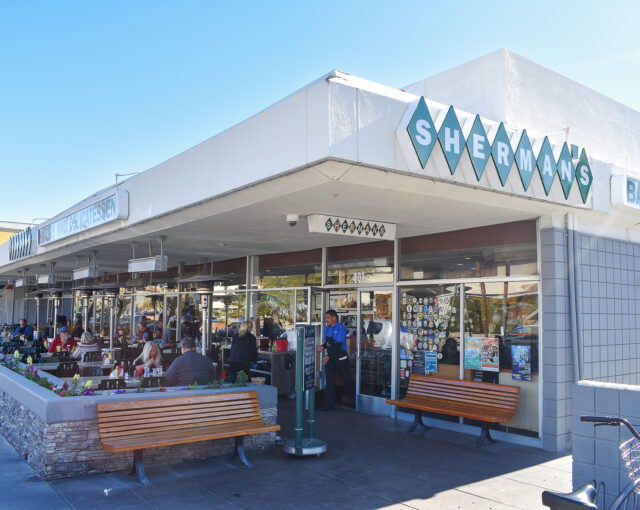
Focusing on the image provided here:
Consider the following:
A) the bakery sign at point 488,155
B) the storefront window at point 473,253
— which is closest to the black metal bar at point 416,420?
the storefront window at point 473,253

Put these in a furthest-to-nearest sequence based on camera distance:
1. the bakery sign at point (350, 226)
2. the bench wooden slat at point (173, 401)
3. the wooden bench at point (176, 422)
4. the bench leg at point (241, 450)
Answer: the bakery sign at point (350, 226) → the bench leg at point (241, 450) → the bench wooden slat at point (173, 401) → the wooden bench at point (176, 422)

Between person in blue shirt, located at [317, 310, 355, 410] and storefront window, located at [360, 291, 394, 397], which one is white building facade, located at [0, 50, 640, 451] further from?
person in blue shirt, located at [317, 310, 355, 410]

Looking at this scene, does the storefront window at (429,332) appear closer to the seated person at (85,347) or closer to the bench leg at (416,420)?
the bench leg at (416,420)

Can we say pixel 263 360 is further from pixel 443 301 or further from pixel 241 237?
pixel 443 301

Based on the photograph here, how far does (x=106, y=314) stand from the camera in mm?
23609

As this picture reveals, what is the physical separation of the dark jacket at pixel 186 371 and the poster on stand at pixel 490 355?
3.98 m

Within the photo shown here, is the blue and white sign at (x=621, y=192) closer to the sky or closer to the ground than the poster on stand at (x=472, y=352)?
closer to the sky

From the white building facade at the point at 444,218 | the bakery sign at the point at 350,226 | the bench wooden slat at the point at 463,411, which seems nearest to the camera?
the white building facade at the point at 444,218

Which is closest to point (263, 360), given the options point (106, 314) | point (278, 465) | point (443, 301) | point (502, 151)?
point (443, 301)

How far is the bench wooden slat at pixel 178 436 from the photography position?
5.69 m

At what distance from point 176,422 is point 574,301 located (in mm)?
5391

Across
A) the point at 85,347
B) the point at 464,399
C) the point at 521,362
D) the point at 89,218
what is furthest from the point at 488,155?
the point at 85,347

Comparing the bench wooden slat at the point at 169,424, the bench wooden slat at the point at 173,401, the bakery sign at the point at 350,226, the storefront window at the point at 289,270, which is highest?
the bakery sign at the point at 350,226

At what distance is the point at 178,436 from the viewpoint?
607 centimetres
